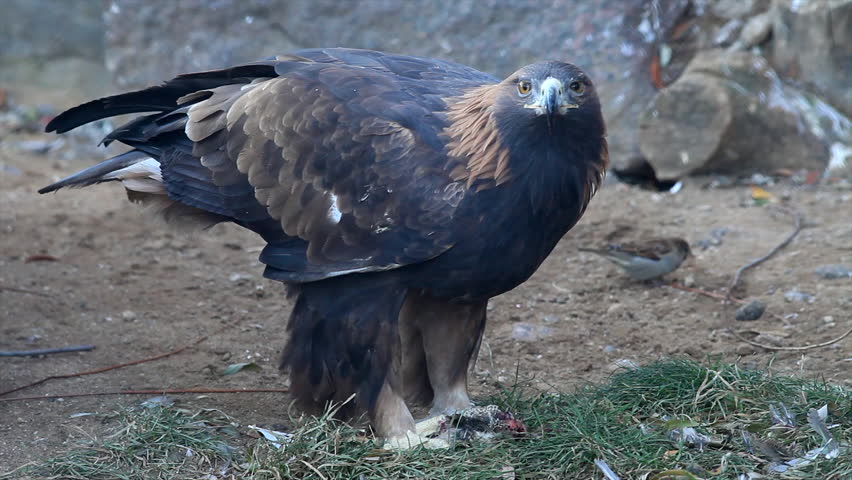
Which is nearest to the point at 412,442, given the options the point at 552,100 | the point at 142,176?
the point at 552,100

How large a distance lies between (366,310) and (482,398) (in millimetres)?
933

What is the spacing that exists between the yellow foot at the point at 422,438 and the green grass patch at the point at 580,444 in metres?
0.09

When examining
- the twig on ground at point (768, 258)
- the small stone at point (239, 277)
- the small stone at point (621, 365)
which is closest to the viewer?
the small stone at point (621, 365)

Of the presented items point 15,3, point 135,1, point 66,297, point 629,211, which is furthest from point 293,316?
point 15,3

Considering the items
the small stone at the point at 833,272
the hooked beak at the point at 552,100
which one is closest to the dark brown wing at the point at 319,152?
the hooked beak at the point at 552,100

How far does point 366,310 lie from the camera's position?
13.0 ft

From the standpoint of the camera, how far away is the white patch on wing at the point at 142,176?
15.0ft

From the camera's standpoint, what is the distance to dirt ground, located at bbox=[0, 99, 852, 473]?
4801mm

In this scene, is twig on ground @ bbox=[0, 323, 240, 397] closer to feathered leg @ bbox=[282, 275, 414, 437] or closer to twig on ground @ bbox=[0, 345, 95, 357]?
twig on ground @ bbox=[0, 345, 95, 357]

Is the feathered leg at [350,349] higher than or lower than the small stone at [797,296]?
higher

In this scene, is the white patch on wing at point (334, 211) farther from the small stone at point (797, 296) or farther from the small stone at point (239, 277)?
the small stone at point (797, 296)

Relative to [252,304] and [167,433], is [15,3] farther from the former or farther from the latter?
[167,433]

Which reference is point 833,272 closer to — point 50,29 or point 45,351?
point 45,351

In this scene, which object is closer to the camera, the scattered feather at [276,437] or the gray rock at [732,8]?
the scattered feather at [276,437]
